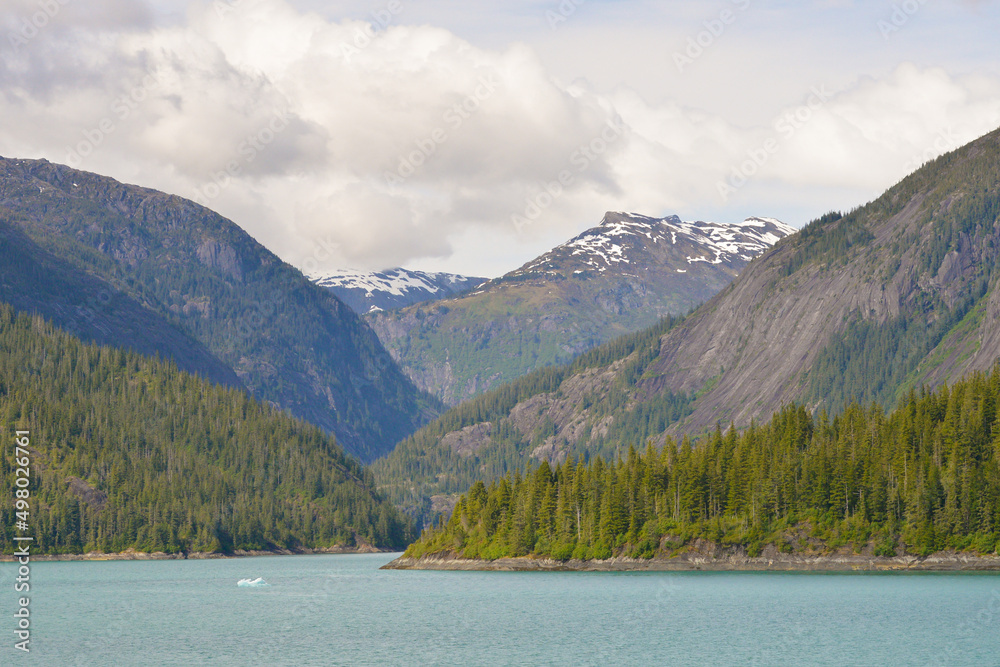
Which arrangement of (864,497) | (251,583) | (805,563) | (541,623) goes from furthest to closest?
(251,583) → (864,497) → (805,563) → (541,623)

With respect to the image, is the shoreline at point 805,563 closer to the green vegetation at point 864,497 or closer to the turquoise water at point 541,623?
the green vegetation at point 864,497

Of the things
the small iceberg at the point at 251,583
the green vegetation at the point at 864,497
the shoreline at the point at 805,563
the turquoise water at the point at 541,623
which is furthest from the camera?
the small iceberg at the point at 251,583

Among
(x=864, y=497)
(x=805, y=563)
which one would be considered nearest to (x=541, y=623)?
(x=805, y=563)

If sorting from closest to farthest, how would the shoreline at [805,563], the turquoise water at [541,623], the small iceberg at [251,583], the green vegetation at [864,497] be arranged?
the turquoise water at [541,623], the shoreline at [805,563], the green vegetation at [864,497], the small iceberg at [251,583]

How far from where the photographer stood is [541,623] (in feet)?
416

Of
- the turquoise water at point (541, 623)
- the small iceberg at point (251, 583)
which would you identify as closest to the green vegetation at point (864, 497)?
the turquoise water at point (541, 623)

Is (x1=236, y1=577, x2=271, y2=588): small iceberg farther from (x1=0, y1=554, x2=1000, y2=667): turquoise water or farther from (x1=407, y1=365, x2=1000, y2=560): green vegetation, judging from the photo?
(x1=407, y1=365, x2=1000, y2=560): green vegetation

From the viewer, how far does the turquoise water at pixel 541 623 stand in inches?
4075

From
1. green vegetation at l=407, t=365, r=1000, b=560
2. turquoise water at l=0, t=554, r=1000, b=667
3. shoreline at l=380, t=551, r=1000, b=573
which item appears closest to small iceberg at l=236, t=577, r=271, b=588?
turquoise water at l=0, t=554, r=1000, b=667

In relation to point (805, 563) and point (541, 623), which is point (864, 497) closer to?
point (805, 563)

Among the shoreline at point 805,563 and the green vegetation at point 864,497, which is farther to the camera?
the green vegetation at point 864,497

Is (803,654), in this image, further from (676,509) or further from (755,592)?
(676,509)

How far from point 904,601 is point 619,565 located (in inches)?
2615

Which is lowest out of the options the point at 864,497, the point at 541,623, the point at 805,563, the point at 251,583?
the point at 541,623
